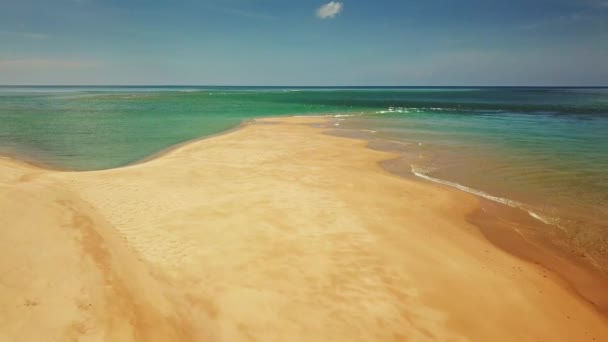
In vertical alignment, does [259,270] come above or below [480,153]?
below

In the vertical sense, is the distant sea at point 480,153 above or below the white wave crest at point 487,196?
above

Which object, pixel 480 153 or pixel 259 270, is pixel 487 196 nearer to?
pixel 480 153

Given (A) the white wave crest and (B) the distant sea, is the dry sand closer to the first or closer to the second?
(A) the white wave crest

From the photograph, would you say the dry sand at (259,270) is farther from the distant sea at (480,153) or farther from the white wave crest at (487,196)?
the distant sea at (480,153)

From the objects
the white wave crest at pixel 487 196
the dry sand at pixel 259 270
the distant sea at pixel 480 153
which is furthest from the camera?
the distant sea at pixel 480 153

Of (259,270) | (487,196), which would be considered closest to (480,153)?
(487,196)

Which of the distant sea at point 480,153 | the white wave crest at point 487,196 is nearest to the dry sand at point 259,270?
the white wave crest at point 487,196

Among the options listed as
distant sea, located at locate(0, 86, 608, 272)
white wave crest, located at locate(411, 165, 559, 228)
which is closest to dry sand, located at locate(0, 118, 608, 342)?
white wave crest, located at locate(411, 165, 559, 228)

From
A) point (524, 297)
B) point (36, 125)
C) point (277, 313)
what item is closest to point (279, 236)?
point (277, 313)
